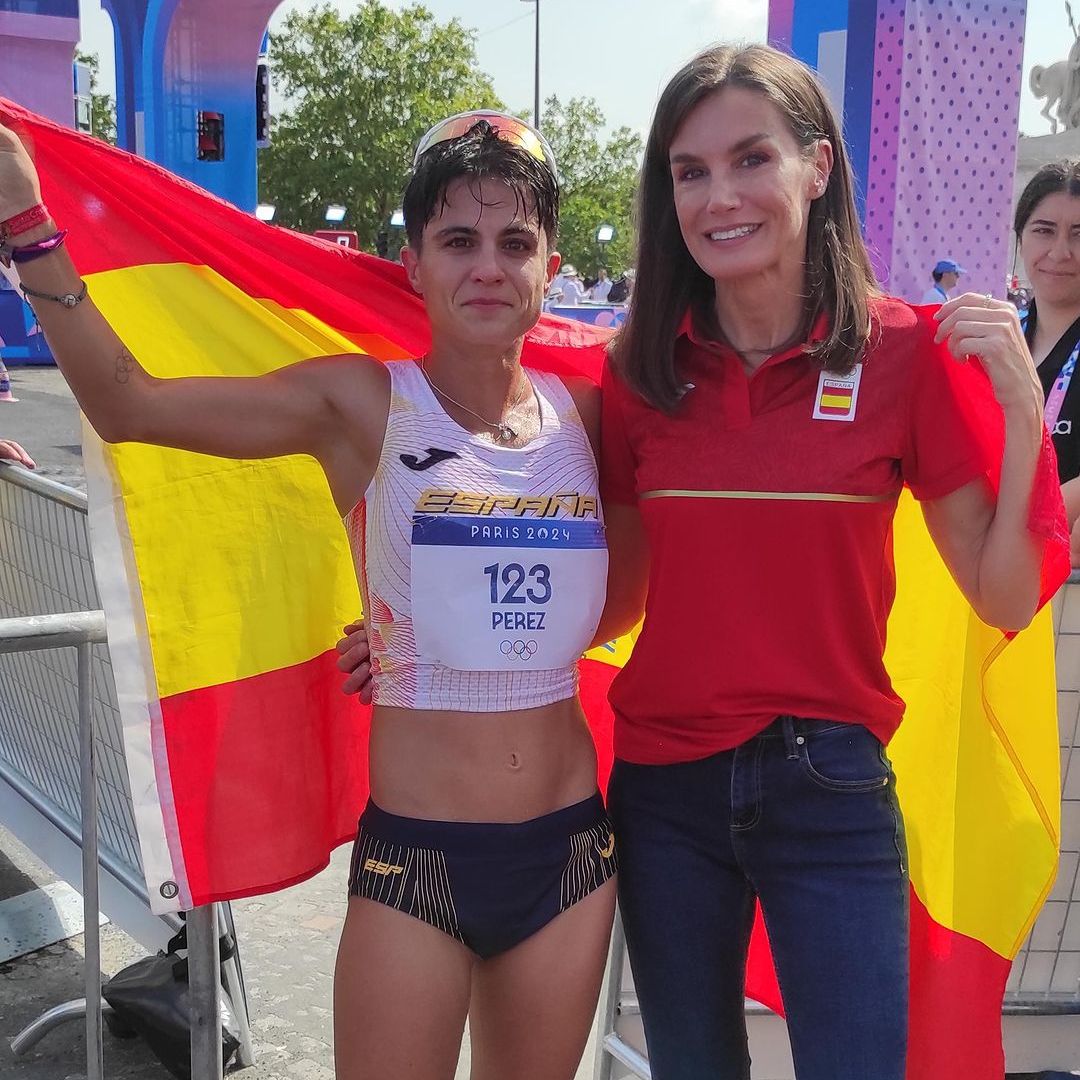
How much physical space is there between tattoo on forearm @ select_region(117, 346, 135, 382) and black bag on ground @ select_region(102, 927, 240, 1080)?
171 centimetres

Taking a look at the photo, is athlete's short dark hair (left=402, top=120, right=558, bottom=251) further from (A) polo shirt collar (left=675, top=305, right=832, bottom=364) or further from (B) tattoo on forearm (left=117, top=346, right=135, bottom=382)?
(B) tattoo on forearm (left=117, top=346, right=135, bottom=382)

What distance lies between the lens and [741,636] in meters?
1.93

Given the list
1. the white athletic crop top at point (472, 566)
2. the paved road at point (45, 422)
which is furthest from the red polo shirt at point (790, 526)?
the paved road at point (45, 422)

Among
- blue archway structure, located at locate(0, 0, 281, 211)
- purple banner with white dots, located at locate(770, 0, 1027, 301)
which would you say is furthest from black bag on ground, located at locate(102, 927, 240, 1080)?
blue archway structure, located at locate(0, 0, 281, 211)

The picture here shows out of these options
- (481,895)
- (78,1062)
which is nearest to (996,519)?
(481,895)

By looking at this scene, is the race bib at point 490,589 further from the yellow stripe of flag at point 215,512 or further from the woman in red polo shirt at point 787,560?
the yellow stripe of flag at point 215,512

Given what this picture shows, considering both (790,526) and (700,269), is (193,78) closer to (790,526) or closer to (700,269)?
(700,269)

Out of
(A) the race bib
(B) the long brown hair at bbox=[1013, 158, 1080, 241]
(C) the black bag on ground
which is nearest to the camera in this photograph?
(A) the race bib

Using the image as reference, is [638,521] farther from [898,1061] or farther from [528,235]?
[898,1061]

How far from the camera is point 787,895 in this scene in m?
1.91

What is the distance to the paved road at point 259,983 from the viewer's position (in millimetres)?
3197

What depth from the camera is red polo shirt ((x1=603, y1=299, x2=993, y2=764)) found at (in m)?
1.91

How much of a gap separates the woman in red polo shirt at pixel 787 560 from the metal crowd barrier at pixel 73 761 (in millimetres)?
1141

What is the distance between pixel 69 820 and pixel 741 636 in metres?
2.44
